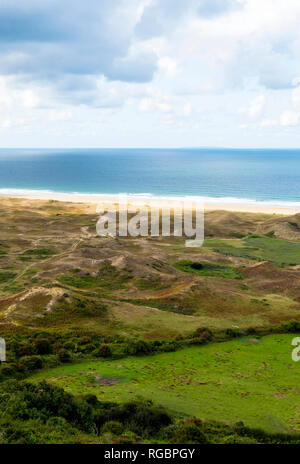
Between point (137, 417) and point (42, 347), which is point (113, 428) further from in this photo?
point (42, 347)

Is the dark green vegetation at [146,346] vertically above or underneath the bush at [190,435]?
underneath

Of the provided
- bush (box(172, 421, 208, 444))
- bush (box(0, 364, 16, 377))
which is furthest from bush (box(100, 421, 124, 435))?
bush (box(0, 364, 16, 377))

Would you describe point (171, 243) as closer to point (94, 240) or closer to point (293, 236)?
point (94, 240)

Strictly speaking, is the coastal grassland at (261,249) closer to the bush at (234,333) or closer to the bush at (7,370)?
the bush at (234,333)

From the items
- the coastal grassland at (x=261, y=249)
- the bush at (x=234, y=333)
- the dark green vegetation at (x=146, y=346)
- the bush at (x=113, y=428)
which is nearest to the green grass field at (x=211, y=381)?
the dark green vegetation at (x=146, y=346)

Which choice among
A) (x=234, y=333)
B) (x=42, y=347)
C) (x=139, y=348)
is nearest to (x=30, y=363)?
(x=42, y=347)

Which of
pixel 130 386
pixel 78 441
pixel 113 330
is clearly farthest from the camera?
pixel 113 330
